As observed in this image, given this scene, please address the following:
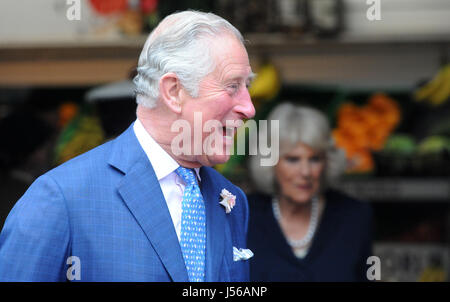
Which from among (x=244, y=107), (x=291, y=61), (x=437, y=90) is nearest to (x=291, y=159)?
(x=291, y=61)

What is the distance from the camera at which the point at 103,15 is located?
167 inches

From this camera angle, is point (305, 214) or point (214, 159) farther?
point (305, 214)

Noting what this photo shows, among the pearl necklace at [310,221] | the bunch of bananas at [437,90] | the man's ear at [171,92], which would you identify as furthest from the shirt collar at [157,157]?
the bunch of bananas at [437,90]

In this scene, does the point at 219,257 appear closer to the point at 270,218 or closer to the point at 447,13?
the point at 270,218

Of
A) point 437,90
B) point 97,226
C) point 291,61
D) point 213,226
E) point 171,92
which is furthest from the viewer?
point 291,61

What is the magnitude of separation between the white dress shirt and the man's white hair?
12cm

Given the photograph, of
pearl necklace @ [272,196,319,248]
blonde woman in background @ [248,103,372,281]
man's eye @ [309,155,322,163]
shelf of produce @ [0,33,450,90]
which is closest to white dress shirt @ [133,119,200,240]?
blonde woman in background @ [248,103,372,281]

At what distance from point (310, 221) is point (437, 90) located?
48.8 inches

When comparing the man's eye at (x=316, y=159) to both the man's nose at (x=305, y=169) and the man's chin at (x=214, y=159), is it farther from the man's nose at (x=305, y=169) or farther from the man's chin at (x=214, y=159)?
the man's chin at (x=214, y=159)

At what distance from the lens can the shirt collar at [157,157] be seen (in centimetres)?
182

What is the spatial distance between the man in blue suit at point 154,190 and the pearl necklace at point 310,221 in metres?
1.60

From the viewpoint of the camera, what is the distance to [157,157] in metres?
1.82

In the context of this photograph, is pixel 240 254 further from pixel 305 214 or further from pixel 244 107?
pixel 305 214
